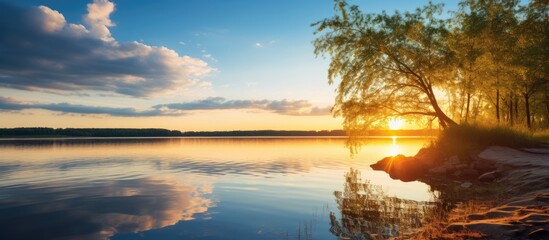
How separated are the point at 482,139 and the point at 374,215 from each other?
18643 millimetres

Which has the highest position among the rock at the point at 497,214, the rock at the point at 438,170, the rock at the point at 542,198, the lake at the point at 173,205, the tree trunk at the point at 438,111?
the tree trunk at the point at 438,111

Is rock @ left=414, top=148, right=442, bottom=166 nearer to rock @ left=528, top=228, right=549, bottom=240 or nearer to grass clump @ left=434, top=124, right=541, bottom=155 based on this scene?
grass clump @ left=434, top=124, right=541, bottom=155

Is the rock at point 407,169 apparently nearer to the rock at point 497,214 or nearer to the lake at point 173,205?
the lake at point 173,205

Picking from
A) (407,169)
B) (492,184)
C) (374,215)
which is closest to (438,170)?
(407,169)

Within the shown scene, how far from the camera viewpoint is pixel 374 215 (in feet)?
49.4

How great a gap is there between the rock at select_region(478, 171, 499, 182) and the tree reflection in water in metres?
6.63

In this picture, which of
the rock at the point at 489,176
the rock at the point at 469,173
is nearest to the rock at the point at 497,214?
the rock at the point at 489,176

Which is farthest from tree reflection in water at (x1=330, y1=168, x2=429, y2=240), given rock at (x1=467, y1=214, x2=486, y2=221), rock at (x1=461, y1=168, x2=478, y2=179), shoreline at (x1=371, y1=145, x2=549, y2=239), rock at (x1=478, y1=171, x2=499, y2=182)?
rock at (x1=461, y1=168, x2=478, y2=179)

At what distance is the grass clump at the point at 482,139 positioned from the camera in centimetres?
2795

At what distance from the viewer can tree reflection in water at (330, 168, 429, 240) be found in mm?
12430

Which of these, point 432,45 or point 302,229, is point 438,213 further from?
point 432,45

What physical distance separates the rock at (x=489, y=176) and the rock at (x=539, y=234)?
14.2 m

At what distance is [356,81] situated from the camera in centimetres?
3431

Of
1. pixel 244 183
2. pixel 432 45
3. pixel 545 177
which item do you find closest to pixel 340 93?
pixel 432 45
